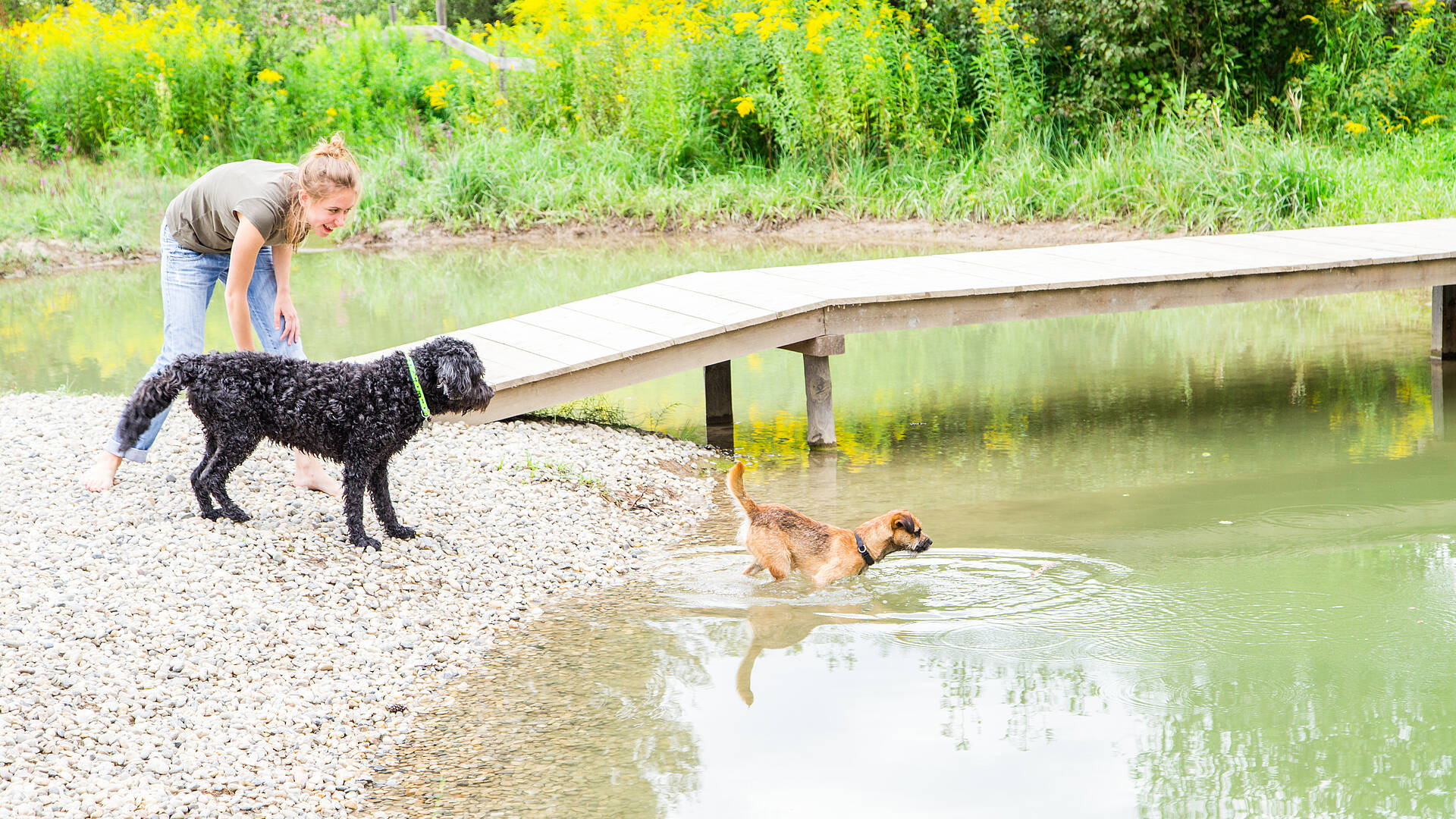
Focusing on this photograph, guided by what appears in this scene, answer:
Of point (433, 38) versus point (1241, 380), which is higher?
point (433, 38)

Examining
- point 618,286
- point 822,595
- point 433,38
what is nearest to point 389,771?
point 822,595

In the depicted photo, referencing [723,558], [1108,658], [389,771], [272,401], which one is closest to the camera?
[389,771]

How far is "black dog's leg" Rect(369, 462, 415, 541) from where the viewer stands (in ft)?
16.6

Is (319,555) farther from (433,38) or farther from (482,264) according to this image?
(433,38)

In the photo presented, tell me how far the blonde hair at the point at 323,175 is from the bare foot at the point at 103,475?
4.50 ft

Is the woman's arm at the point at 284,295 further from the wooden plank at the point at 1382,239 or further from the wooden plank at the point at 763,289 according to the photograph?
the wooden plank at the point at 1382,239

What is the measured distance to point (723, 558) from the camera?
217 inches

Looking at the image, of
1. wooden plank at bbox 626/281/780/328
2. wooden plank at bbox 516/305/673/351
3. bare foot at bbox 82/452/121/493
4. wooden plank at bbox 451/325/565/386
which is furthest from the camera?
wooden plank at bbox 626/281/780/328

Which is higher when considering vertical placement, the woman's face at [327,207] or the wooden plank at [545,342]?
the woman's face at [327,207]

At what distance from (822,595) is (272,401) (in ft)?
7.53

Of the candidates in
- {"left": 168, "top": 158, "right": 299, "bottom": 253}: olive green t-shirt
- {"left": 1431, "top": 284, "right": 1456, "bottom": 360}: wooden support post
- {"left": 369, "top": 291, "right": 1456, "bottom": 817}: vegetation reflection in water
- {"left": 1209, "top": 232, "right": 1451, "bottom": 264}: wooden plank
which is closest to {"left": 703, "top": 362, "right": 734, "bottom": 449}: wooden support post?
{"left": 369, "top": 291, "right": 1456, "bottom": 817}: vegetation reflection in water

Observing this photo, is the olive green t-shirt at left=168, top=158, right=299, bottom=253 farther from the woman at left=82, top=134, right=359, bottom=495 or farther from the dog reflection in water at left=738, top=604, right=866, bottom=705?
the dog reflection in water at left=738, top=604, right=866, bottom=705

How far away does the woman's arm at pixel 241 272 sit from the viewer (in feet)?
15.7

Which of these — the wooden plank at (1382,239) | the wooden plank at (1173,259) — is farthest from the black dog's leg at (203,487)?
the wooden plank at (1382,239)
